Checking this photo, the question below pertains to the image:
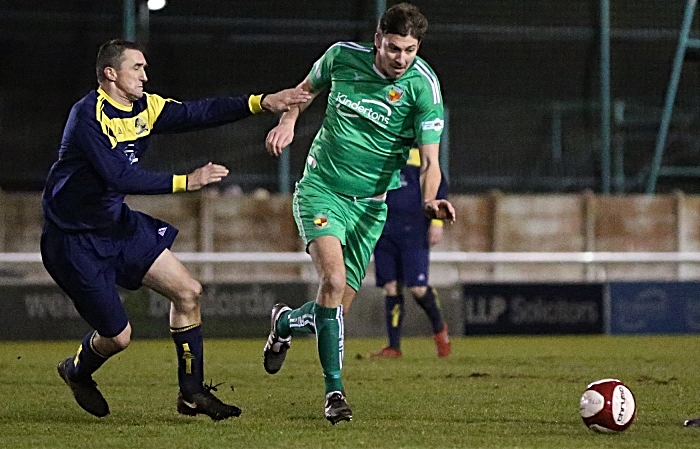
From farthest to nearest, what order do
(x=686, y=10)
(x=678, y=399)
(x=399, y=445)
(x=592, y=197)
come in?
(x=686, y=10) → (x=592, y=197) → (x=678, y=399) → (x=399, y=445)

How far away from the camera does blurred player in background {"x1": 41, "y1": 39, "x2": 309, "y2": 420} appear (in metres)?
6.44

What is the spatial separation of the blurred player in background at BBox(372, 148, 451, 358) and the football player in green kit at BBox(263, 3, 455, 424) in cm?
415

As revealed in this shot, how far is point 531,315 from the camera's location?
15117 millimetres

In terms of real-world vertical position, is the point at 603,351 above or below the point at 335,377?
below

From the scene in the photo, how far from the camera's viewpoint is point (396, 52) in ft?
22.1

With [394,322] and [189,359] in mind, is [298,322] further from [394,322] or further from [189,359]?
[394,322]

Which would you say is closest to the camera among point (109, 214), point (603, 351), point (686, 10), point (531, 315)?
point (109, 214)

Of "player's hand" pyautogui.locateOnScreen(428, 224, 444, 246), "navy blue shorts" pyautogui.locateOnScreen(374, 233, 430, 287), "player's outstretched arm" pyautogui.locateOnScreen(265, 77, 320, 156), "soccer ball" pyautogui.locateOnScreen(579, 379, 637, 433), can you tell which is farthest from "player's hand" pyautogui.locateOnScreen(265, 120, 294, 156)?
"navy blue shorts" pyautogui.locateOnScreen(374, 233, 430, 287)

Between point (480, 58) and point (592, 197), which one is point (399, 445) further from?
point (480, 58)

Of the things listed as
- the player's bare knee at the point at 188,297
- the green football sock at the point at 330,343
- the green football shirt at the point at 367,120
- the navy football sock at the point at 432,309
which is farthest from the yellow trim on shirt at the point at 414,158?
the player's bare knee at the point at 188,297

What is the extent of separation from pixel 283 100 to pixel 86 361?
1672mm

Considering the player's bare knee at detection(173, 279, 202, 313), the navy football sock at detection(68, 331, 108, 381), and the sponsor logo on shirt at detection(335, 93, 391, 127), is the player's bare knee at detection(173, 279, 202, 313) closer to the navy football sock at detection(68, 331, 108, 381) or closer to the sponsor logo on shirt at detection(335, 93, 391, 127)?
the navy football sock at detection(68, 331, 108, 381)

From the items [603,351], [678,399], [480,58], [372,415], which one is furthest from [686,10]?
[372,415]

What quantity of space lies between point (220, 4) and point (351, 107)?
419 inches
